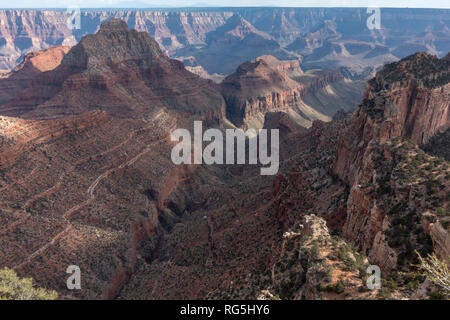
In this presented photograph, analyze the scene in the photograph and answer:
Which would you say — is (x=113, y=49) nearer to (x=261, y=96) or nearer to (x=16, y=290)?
(x=261, y=96)

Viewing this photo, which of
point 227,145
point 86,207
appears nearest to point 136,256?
point 86,207

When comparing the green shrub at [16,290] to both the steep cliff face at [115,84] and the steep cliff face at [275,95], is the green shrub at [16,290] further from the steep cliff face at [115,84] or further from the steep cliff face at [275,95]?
the steep cliff face at [275,95]

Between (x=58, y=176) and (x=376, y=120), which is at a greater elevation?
(x=376, y=120)

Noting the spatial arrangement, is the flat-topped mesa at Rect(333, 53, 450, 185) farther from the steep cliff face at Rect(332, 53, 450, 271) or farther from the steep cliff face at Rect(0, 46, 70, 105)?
the steep cliff face at Rect(0, 46, 70, 105)

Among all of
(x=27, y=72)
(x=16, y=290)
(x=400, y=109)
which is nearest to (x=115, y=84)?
(x=27, y=72)

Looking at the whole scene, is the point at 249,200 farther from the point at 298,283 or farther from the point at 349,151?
the point at 298,283

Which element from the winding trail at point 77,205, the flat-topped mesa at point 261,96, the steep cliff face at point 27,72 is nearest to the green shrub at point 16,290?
the winding trail at point 77,205
